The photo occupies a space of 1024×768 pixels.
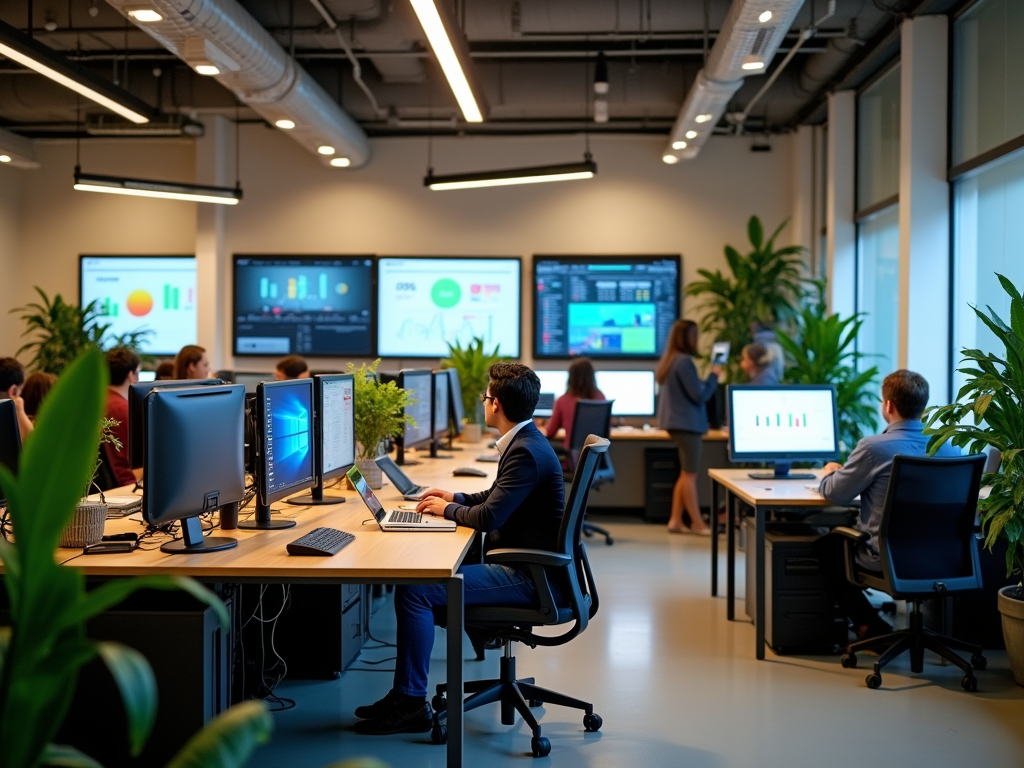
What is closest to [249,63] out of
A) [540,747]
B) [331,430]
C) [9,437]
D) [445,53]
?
[445,53]

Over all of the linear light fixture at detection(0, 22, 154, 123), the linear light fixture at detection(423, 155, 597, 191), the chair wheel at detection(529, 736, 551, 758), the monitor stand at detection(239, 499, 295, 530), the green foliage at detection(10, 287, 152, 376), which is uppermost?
the linear light fixture at detection(0, 22, 154, 123)

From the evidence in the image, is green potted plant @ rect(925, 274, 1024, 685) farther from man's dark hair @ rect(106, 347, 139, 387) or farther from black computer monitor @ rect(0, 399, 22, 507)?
man's dark hair @ rect(106, 347, 139, 387)

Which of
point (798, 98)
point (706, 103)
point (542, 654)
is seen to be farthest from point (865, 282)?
point (542, 654)

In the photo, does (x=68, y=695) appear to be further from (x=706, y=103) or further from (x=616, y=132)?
(x=616, y=132)

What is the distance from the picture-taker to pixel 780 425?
16.8ft

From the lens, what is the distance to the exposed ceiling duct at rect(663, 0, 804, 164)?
507 centimetres

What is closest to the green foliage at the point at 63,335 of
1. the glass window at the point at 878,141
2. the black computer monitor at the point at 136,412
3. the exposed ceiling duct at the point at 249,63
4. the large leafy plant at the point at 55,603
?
the exposed ceiling duct at the point at 249,63

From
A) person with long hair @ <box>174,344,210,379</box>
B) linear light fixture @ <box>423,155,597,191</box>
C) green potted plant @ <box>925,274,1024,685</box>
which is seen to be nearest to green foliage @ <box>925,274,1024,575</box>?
green potted plant @ <box>925,274,1024,685</box>

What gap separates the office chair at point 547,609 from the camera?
3.20 m

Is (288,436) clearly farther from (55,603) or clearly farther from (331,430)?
(55,603)

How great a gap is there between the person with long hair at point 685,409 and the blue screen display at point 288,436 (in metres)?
4.23

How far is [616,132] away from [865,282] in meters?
2.68

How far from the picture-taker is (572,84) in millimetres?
7652

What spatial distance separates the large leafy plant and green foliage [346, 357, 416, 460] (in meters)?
3.02
